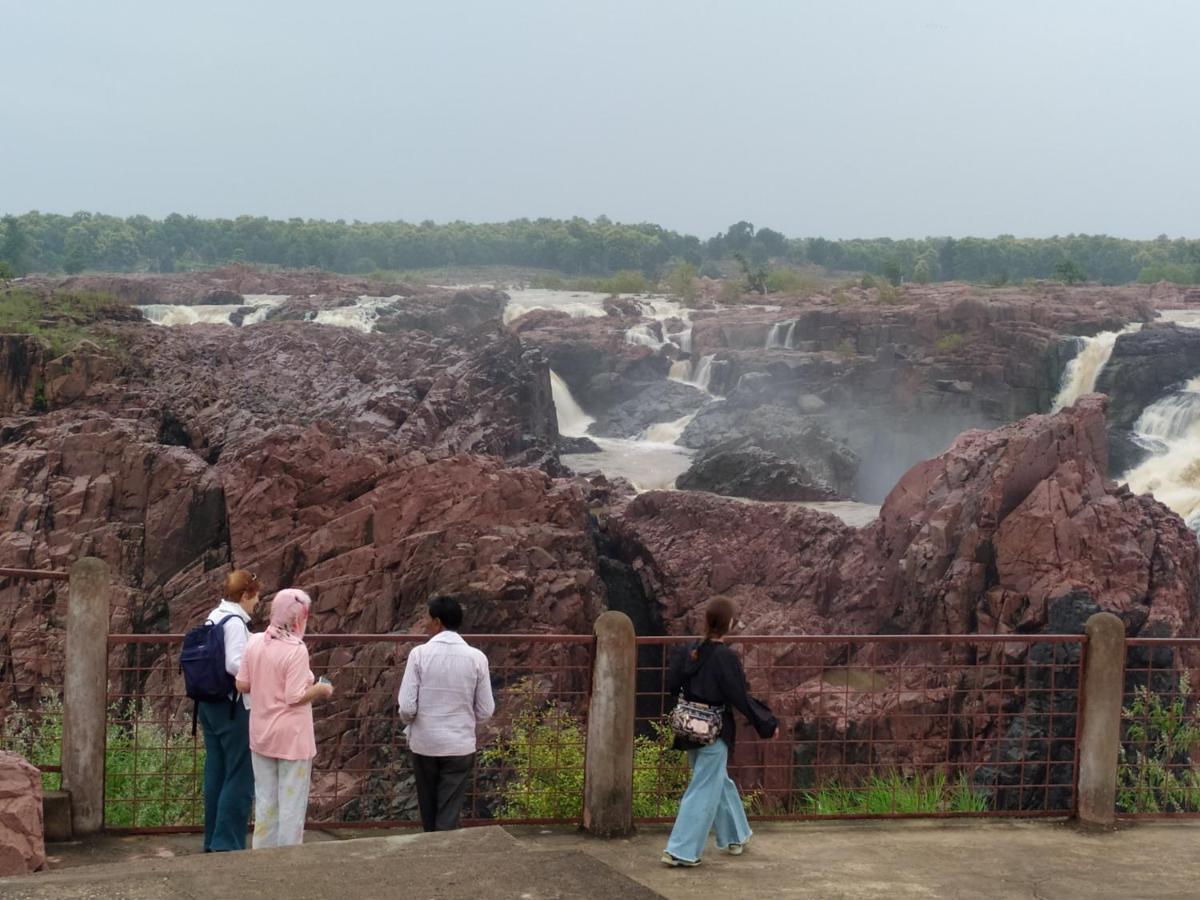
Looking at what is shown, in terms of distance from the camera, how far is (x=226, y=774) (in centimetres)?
679

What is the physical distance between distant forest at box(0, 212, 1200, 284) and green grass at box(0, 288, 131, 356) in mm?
70838

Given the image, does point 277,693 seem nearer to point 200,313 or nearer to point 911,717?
point 911,717

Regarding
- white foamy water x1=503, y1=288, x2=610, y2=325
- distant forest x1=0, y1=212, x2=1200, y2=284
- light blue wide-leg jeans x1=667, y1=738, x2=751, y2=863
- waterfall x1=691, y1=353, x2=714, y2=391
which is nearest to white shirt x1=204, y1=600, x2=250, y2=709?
light blue wide-leg jeans x1=667, y1=738, x2=751, y2=863

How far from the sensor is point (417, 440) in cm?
3180

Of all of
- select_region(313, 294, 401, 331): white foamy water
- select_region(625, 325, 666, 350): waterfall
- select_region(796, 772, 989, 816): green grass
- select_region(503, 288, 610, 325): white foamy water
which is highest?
select_region(503, 288, 610, 325): white foamy water

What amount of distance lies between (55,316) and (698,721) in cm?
3195

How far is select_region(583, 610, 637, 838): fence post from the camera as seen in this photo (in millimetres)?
7562

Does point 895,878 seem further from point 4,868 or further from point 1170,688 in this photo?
point 1170,688

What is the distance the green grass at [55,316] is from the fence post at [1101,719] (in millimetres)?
28150

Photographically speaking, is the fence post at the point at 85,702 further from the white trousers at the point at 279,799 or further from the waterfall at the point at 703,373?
the waterfall at the point at 703,373

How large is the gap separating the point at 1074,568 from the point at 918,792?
12788 millimetres

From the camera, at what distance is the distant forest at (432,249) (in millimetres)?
111375

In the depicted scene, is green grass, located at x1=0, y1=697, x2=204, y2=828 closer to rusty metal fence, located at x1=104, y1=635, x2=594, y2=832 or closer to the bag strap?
rusty metal fence, located at x1=104, y1=635, x2=594, y2=832

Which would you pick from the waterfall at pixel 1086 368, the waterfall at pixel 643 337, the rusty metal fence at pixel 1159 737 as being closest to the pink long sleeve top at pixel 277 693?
the rusty metal fence at pixel 1159 737
